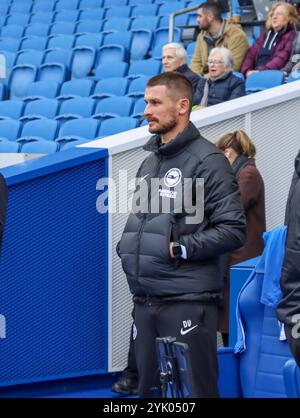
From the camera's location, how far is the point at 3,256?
236 inches

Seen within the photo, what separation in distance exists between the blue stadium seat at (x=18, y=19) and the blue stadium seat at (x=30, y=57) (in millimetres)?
2299

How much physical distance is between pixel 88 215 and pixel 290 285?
2952 mm

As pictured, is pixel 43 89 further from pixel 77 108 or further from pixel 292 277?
pixel 292 277

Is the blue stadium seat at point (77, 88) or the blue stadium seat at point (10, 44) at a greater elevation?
the blue stadium seat at point (10, 44)

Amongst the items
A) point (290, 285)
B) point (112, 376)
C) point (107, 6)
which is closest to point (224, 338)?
point (112, 376)

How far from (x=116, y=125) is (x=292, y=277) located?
5851 mm

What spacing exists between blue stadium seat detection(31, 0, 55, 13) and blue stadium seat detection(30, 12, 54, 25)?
35 centimetres

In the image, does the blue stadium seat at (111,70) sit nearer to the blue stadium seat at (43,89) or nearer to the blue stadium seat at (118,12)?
the blue stadium seat at (43,89)

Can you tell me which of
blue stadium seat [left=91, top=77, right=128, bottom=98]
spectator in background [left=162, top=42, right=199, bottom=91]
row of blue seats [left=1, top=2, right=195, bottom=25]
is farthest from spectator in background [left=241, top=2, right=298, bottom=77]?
row of blue seats [left=1, top=2, right=195, bottom=25]

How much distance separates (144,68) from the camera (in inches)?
447

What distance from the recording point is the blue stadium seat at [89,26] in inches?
550

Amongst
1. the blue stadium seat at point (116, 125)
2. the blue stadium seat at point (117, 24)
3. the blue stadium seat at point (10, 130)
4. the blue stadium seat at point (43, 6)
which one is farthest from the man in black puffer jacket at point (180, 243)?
the blue stadium seat at point (43, 6)

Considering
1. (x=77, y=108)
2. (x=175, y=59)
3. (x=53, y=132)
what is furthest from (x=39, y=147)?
(x=77, y=108)

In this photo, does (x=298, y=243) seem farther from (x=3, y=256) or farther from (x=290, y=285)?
(x=3, y=256)
